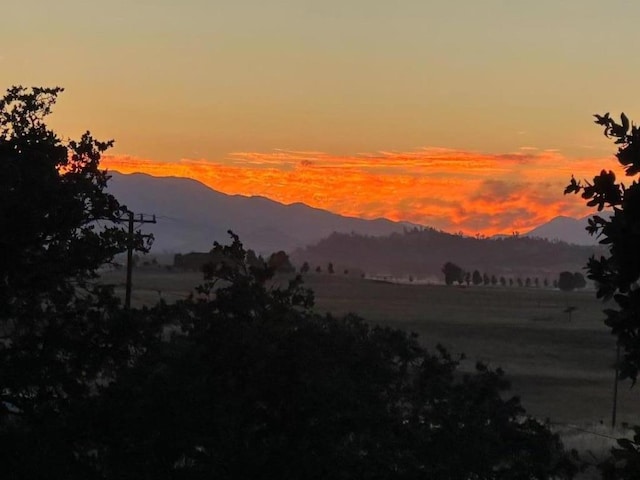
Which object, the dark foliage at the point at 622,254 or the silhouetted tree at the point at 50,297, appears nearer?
the dark foliage at the point at 622,254

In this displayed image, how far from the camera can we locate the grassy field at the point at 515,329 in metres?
63.5

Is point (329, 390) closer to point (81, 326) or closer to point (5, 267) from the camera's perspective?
point (81, 326)

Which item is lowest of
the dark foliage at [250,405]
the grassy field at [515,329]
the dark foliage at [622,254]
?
the grassy field at [515,329]

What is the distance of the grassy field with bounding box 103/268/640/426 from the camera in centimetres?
6353

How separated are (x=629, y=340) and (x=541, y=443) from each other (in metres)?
12.2

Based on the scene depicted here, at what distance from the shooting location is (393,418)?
1828cm

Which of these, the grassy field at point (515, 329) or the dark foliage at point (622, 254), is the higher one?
the dark foliage at point (622, 254)

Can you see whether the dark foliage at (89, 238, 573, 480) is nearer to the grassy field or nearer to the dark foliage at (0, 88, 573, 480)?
the dark foliage at (0, 88, 573, 480)

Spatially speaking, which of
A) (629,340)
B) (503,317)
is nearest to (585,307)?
(503,317)

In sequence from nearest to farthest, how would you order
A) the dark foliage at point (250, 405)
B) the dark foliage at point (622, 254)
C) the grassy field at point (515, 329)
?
the dark foliage at point (622, 254)
the dark foliage at point (250, 405)
the grassy field at point (515, 329)

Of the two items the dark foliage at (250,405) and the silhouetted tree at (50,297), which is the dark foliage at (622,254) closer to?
the dark foliage at (250,405)

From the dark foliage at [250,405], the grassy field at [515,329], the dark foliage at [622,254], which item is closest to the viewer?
the dark foliage at [622,254]

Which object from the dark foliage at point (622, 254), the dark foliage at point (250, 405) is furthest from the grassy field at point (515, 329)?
the dark foliage at point (622, 254)

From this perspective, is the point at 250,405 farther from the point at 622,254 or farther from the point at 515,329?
Answer: the point at 515,329
